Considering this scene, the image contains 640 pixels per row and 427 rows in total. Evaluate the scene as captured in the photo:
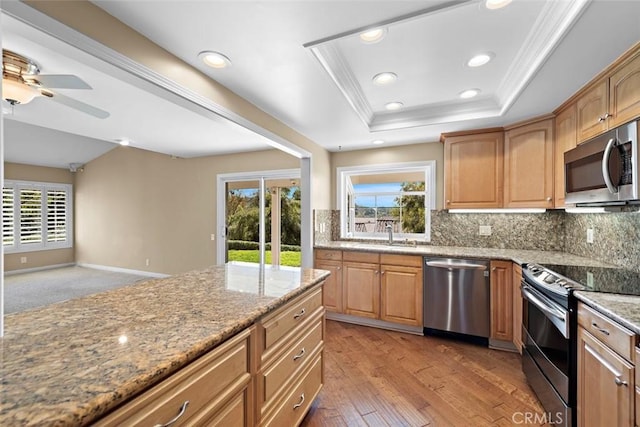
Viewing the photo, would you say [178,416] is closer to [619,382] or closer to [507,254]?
[619,382]

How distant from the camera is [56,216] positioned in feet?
22.2

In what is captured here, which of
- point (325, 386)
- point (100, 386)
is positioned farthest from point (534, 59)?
point (325, 386)

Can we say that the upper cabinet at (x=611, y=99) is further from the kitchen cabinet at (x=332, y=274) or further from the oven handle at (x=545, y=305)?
the kitchen cabinet at (x=332, y=274)

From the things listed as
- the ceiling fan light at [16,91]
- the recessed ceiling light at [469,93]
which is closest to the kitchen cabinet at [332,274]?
the recessed ceiling light at [469,93]

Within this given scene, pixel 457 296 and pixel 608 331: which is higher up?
pixel 608 331

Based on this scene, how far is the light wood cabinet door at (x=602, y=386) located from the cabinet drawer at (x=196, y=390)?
1.61 metres

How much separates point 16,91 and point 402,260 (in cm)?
362

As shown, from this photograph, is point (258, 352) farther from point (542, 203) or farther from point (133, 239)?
point (133, 239)

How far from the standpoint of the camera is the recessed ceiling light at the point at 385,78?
81.5 inches

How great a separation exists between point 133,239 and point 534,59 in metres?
6.94

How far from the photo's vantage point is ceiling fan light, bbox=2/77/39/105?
1930 millimetres

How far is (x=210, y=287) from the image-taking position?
1545 millimetres

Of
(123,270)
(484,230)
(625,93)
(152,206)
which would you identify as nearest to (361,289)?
(484,230)

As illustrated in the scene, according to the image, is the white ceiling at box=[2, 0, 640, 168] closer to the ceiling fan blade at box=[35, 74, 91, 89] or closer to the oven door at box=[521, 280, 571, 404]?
the ceiling fan blade at box=[35, 74, 91, 89]
